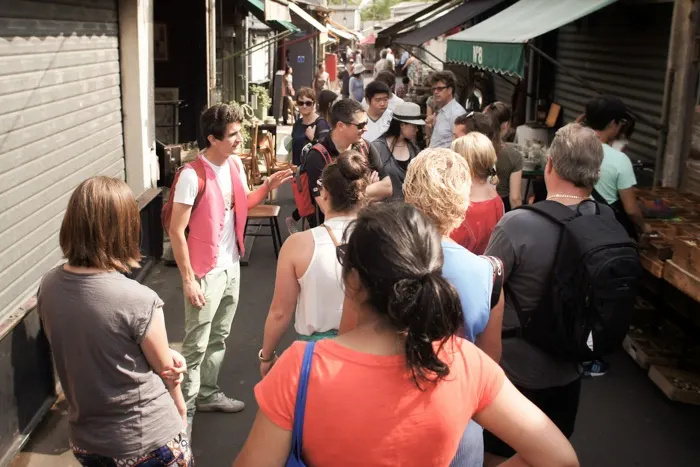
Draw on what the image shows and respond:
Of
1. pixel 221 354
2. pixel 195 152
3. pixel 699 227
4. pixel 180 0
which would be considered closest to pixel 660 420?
pixel 699 227

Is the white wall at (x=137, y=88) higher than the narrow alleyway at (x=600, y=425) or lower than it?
higher

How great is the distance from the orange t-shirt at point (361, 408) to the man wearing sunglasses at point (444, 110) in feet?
19.8

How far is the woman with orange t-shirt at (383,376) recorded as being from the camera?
1748 mm

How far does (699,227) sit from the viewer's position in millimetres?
5094

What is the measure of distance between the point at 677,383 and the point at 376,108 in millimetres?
3981

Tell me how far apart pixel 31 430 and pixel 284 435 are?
3.37 metres

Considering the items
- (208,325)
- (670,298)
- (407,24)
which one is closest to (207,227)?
(208,325)

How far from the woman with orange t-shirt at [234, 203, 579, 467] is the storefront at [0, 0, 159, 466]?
119 inches

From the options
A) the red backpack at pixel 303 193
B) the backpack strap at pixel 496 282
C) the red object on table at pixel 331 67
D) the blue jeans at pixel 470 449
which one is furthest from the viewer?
the red object on table at pixel 331 67

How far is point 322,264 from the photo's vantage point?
10.4 feet

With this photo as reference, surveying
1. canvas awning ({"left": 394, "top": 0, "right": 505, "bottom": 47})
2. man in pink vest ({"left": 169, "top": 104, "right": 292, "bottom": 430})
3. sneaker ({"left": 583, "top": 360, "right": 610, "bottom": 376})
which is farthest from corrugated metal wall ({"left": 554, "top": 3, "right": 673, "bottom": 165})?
man in pink vest ({"left": 169, "top": 104, "right": 292, "bottom": 430})

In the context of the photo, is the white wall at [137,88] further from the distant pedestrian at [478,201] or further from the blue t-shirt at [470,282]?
the blue t-shirt at [470,282]

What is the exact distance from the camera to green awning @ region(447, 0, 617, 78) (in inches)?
307

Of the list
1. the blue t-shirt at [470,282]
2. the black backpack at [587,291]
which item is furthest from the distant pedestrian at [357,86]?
the blue t-shirt at [470,282]
